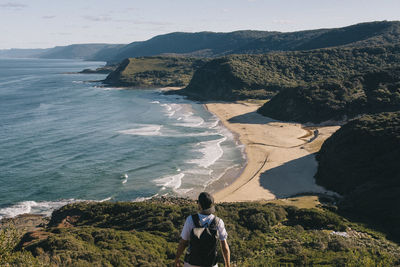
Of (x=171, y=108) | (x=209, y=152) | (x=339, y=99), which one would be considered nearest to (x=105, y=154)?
(x=209, y=152)

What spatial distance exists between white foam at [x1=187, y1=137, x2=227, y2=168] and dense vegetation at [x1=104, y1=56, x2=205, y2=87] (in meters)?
90.1

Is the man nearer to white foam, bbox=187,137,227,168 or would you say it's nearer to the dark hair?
the dark hair

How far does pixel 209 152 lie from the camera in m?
50.5

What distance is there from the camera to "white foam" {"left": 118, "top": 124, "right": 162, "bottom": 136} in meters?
62.4

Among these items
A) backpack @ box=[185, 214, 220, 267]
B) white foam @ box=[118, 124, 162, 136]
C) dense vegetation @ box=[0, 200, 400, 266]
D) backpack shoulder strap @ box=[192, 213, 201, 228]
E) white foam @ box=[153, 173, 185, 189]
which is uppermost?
backpack shoulder strap @ box=[192, 213, 201, 228]

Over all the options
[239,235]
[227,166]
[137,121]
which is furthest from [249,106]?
[239,235]

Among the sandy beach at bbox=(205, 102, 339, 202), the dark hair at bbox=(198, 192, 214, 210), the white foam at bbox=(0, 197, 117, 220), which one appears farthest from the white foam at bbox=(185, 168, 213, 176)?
the dark hair at bbox=(198, 192, 214, 210)

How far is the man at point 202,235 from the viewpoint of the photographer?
18.0ft

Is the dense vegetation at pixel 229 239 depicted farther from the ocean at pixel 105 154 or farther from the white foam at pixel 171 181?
the white foam at pixel 171 181

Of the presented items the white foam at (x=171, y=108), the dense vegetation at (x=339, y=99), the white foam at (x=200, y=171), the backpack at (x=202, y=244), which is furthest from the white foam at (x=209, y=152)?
the backpack at (x=202, y=244)

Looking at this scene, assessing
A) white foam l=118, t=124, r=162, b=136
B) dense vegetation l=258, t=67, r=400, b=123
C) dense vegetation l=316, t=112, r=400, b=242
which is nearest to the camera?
dense vegetation l=316, t=112, r=400, b=242

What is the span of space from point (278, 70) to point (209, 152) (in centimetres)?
7669

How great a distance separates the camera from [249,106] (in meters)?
91.3

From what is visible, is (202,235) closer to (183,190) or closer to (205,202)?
(205,202)
